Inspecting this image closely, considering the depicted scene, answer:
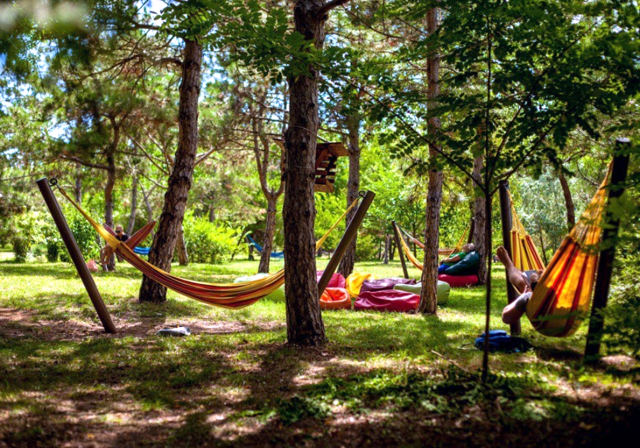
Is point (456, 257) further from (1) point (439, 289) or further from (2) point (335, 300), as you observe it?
(2) point (335, 300)

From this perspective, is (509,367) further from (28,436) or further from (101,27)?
(101,27)

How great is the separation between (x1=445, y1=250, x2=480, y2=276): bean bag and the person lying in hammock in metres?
6.42

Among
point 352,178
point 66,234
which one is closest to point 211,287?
point 66,234

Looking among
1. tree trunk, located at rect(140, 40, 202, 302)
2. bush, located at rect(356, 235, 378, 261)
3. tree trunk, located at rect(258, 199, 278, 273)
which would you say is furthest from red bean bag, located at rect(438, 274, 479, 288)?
bush, located at rect(356, 235, 378, 261)

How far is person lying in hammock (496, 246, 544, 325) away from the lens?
159 inches

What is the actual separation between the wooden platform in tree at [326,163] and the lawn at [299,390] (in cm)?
226

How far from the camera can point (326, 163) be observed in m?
7.32

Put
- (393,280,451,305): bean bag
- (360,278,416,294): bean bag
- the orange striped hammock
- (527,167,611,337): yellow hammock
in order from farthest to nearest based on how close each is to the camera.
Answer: (360,278,416,294): bean bag, (393,280,451,305): bean bag, the orange striped hammock, (527,167,611,337): yellow hammock

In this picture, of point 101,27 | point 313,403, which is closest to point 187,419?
point 313,403

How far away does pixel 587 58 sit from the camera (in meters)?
2.87

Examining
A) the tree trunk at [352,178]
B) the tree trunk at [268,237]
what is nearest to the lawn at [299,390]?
the tree trunk at [352,178]

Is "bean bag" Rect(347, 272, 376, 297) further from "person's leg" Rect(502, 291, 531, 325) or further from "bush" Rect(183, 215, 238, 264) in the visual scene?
"bush" Rect(183, 215, 238, 264)

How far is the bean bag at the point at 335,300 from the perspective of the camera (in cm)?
729

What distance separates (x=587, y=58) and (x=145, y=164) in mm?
13558
